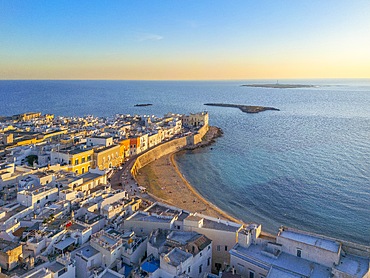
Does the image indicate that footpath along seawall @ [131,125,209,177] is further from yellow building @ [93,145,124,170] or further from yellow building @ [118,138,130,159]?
yellow building @ [93,145,124,170]

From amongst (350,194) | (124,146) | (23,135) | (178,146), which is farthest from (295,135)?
(23,135)

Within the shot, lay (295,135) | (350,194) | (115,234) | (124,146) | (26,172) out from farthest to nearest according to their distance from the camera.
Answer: (295,135)
(124,146)
(350,194)
(26,172)
(115,234)

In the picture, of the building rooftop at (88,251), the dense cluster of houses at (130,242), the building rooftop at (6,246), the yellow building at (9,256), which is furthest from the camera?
the building rooftop at (88,251)

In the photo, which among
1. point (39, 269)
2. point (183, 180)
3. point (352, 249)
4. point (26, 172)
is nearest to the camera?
point (39, 269)

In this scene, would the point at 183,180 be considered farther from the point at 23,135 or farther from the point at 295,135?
the point at 295,135

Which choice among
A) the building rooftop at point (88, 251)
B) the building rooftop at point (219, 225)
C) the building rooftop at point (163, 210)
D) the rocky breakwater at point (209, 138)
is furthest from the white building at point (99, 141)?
the building rooftop at point (88, 251)

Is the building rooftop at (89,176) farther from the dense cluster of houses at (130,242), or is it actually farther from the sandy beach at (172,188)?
the sandy beach at (172,188)
